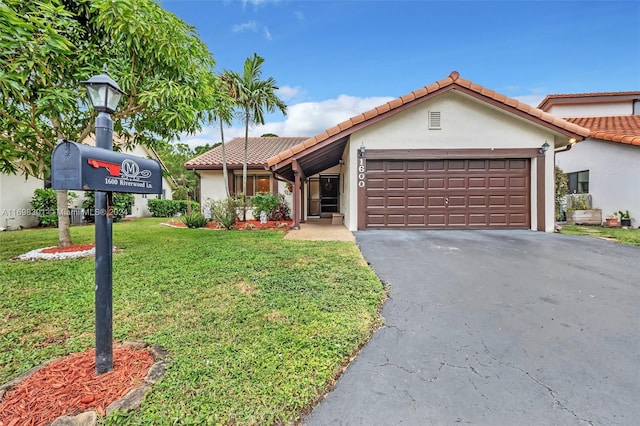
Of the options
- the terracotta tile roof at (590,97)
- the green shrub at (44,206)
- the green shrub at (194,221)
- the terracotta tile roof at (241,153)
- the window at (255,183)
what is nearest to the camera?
the green shrub at (194,221)

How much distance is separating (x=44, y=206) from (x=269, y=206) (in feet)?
30.6

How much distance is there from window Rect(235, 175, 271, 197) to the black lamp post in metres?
12.3

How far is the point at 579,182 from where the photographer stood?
1269 cm

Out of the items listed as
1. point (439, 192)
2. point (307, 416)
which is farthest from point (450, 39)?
point (307, 416)

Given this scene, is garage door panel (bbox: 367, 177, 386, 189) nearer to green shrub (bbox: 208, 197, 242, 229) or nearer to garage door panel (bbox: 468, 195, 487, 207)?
garage door panel (bbox: 468, 195, 487, 207)

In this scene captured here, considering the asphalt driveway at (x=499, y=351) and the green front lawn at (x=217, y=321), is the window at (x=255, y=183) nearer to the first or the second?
the green front lawn at (x=217, y=321)

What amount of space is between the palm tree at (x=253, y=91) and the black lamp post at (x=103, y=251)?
987 centimetres

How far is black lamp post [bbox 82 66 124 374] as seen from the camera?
2.04m

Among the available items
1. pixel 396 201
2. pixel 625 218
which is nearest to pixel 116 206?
pixel 396 201

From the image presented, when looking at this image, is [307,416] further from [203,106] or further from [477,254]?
[203,106]

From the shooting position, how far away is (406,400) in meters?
1.85

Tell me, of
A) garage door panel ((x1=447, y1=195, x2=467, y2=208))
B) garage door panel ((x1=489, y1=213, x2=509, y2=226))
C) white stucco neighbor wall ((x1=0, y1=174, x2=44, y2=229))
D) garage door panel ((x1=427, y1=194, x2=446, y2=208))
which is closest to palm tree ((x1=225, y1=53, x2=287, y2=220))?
garage door panel ((x1=427, y1=194, x2=446, y2=208))

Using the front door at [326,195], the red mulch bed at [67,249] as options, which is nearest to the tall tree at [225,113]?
the front door at [326,195]

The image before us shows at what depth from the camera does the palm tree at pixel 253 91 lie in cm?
1202
